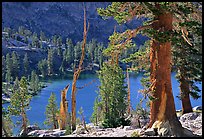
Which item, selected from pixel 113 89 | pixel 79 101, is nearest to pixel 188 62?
pixel 113 89

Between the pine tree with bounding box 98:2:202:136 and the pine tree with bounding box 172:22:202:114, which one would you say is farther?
the pine tree with bounding box 172:22:202:114

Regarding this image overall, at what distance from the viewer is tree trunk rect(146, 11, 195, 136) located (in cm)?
1314

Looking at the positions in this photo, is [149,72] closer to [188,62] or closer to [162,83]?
[188,62]

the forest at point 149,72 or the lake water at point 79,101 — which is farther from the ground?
the forest at point 149,72

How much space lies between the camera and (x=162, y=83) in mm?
13484

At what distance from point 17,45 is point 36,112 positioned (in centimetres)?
9155

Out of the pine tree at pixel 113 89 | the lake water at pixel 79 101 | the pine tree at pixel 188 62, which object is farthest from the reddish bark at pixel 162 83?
the lake water at pixel 79 101

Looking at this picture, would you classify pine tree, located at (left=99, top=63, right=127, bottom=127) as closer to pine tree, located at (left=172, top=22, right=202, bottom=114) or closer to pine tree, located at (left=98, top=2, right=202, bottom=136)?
pine tree, located at (left=172, top=22, right=202, bottom=114)

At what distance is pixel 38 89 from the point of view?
92.1m

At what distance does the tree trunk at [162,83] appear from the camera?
517 inches

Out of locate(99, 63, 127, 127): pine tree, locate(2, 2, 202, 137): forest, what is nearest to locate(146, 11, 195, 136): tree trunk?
locate(2, 2, 202, 137): forest

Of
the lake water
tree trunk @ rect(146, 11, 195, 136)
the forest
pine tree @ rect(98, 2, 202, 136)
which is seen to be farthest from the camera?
the lake water

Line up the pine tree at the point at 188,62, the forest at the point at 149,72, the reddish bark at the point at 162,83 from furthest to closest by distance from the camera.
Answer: the pine tree at the point at 188,62 → the reddish bark at the point at 162,83 → the forest at the point at 149,72

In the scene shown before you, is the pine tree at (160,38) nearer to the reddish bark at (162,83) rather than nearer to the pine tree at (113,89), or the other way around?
the reddish bark at (162,83)
